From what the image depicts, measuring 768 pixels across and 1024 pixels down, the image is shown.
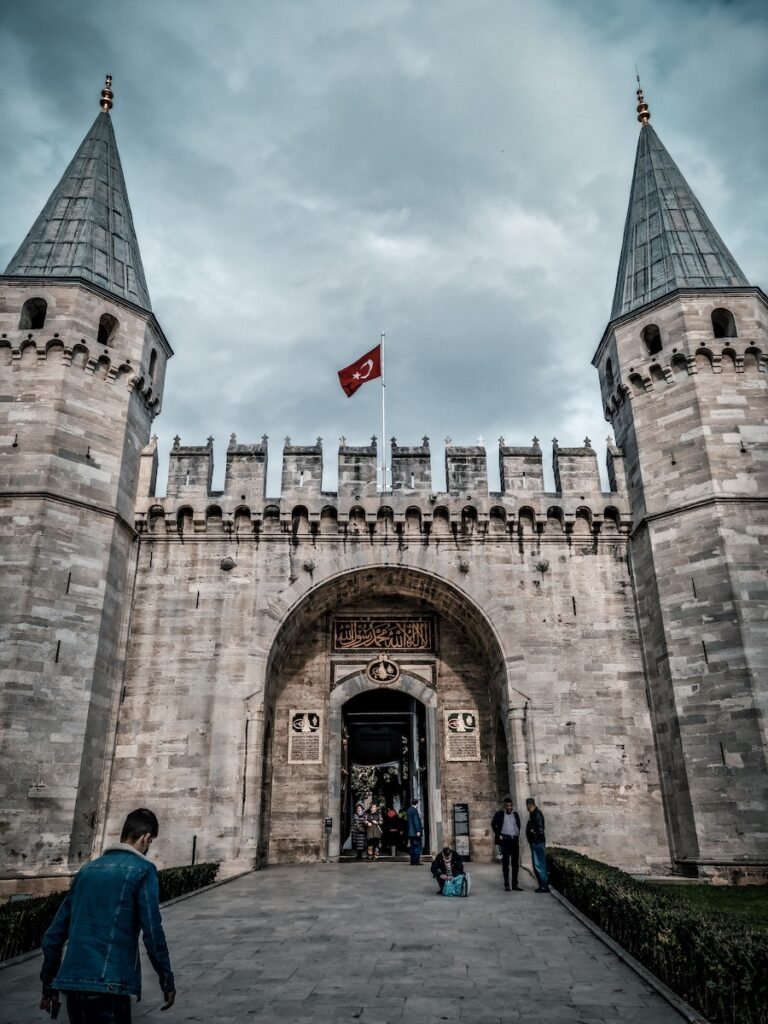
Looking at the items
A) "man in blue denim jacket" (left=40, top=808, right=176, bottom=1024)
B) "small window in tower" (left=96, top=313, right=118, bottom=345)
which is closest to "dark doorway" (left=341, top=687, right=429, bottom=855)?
"small window in tower" (left=96, top=313, right=118, bottom=345)

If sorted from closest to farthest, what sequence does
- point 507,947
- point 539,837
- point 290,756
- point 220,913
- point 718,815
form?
point 507,947, point 220,913, point 539,837, point 718,815, point 290,756

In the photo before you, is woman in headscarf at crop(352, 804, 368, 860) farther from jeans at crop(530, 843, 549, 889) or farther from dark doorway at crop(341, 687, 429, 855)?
jeans at crop(530, 843, 549, 889)

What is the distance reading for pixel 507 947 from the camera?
775 centimetres

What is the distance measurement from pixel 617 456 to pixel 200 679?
34.2ft

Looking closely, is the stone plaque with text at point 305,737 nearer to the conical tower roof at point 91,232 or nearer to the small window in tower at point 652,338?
the conical tower roof at point 91,232

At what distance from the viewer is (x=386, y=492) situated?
1645 cm

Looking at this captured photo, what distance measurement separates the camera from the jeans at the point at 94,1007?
3537mm

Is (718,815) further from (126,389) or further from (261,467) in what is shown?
(126,389)

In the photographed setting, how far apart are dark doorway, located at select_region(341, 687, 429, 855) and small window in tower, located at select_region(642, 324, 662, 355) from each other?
32.5ft

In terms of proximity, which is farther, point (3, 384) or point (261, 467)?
point (261, 467)

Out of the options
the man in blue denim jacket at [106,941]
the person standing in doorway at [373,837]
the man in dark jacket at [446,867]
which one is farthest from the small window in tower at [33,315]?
the man in blue denim jacket at [106,941]

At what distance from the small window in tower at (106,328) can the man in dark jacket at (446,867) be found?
1242 cm

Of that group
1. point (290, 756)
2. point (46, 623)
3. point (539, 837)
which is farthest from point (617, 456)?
point (46, 623)

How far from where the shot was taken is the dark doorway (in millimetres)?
17266
